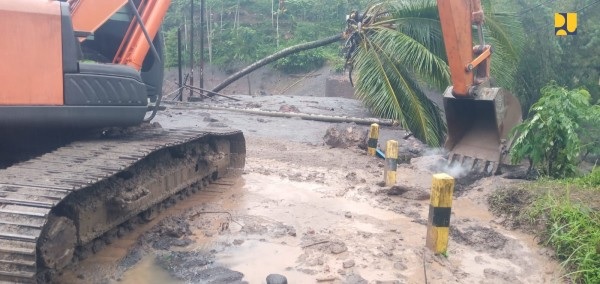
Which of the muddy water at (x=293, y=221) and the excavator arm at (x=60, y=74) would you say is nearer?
the excavator arm at (x=60, y=74)

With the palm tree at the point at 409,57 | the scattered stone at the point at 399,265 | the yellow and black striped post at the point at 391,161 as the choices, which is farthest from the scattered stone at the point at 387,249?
the palm tree at the point at 409,57

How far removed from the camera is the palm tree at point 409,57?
12039 mm

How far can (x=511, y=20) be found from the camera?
13359mm

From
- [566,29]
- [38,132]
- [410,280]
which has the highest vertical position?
[566,29]

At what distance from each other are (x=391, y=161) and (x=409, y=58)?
17.4ft

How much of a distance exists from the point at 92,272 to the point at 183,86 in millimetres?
12108

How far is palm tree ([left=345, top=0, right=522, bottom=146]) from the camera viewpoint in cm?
1203

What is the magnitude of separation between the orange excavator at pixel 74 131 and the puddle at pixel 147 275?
417mm

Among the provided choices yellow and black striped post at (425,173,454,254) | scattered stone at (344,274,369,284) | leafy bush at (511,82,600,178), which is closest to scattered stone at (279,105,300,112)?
leafy bush at (511,82,600,178)

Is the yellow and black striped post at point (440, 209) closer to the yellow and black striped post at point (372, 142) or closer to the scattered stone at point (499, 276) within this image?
the scattered stone at point (499, 276)

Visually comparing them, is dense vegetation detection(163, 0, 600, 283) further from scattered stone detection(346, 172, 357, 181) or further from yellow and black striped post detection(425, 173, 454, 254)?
scattered stone detection(346, 172, 357, 181)

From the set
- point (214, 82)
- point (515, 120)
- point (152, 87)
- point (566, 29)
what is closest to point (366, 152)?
point (515, 120)

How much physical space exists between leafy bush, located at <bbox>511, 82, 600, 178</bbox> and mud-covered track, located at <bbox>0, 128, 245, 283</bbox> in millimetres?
3792

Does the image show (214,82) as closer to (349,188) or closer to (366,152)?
(366,152)
